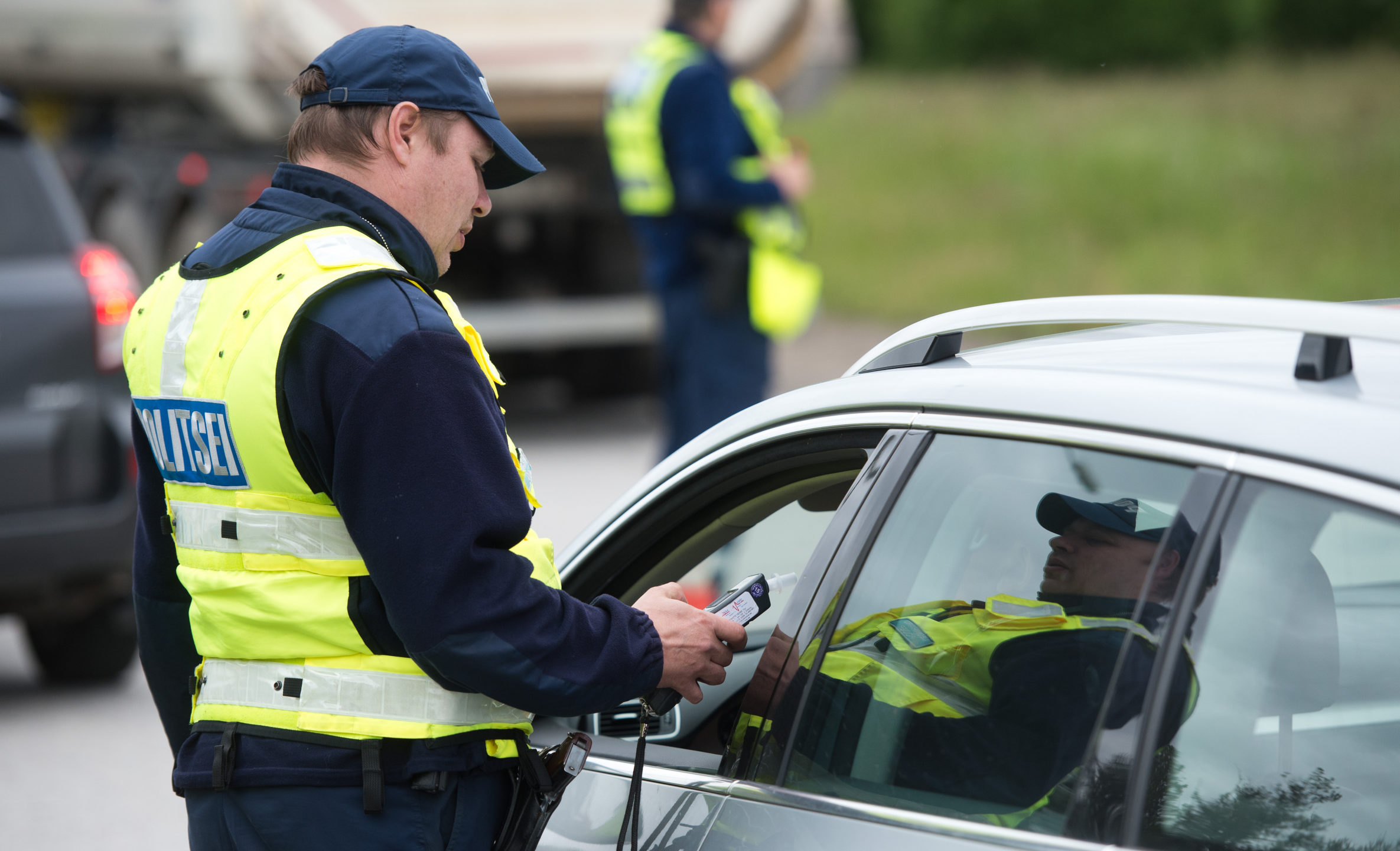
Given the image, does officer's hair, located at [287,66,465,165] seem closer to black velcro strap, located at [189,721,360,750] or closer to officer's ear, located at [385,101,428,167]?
officer's ear, located at [385,101,428,167]

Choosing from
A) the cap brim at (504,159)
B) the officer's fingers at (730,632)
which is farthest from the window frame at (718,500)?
the cap brim at (504,159)

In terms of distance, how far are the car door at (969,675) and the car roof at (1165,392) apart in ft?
0.09

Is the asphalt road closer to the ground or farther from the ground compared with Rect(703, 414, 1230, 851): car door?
closer to the ground

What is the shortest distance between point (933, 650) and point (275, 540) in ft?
2.66

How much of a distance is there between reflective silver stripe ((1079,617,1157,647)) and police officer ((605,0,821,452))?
4170 millimetres

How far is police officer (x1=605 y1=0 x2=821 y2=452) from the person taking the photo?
18.8ft

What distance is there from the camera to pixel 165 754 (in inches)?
189

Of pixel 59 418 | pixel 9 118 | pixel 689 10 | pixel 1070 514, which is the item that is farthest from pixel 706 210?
pixel 1070 514

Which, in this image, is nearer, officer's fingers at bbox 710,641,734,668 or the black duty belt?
the black duty belt

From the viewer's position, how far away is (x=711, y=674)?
1.98 meters

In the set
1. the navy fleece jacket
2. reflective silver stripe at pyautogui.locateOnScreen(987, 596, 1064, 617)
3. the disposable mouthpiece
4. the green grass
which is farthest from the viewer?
the green grass

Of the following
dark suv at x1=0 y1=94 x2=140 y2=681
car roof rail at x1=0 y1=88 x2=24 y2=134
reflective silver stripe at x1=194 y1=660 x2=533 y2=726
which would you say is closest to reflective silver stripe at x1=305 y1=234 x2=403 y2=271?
reflective silver stripe at x1=194 y1=660 x2=533 y2=726

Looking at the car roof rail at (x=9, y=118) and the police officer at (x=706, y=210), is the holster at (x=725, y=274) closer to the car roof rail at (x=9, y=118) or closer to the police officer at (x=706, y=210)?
the police officer at (x=706, y=210)

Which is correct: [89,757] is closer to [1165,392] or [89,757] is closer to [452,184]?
[452,184]
